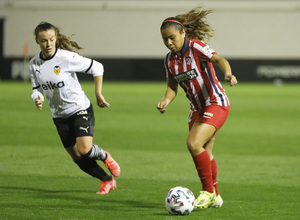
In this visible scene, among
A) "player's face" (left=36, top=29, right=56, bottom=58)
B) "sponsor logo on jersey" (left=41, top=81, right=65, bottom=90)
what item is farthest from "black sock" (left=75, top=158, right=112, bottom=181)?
"player's face" (left=36, top=29, right=56, bottom=58)

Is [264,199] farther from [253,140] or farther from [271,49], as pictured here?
[271,49]

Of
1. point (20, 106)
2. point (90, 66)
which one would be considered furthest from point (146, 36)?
point (90, 66)

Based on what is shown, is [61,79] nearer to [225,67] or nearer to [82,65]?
[82,65]

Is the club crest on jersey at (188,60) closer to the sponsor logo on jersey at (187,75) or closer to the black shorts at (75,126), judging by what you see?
the sponsor logo on jersey at (187,75)

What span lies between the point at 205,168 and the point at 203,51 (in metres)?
1.21

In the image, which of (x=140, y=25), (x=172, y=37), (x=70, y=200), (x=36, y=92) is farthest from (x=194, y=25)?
(x=140, y=25)

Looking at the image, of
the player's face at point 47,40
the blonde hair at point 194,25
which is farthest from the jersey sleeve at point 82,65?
the blonde hair at point 194,25

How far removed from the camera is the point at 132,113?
687 inches

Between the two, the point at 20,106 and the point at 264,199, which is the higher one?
the point at 264,199

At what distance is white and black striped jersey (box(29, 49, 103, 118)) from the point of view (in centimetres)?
760

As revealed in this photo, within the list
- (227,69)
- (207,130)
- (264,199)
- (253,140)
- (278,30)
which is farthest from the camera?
(278,30)

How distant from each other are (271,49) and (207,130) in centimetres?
3199

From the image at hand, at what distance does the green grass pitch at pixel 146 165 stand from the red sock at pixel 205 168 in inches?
A: 11.1

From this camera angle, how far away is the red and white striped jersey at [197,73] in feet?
Answer: 22.4
